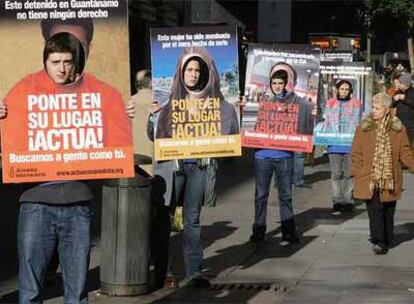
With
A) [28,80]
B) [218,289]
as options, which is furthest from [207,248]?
[28,80]

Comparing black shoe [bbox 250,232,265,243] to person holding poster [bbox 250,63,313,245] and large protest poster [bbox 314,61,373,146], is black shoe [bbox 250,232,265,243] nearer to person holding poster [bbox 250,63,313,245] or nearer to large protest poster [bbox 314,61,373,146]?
person holding poster [bbox 250,63,313,245]

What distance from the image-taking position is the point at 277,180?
29.5ft

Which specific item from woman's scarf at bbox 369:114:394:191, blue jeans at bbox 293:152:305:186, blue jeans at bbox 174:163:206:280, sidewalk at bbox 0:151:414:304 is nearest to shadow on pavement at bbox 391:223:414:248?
sidewalk at bbox 0:151:414:304

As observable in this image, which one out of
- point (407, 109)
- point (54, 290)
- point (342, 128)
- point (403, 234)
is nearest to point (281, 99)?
point (403, 234)

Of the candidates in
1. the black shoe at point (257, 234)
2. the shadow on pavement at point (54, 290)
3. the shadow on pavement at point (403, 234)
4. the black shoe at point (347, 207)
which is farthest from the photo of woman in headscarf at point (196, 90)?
the black shoe at point (347, 207)

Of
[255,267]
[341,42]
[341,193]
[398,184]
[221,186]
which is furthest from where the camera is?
[341,42]

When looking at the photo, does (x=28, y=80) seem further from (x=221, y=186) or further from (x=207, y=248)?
(x=221, y=186)

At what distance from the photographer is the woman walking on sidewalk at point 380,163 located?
8523mm

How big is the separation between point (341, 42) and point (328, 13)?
2203cm

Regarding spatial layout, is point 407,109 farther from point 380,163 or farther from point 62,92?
point 62,92

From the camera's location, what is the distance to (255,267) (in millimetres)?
8023

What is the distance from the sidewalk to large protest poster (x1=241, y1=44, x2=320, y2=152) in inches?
45.8

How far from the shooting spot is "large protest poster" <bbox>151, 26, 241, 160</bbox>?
6.46m

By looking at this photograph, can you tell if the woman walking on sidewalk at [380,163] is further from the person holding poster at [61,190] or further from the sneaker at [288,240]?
the person holding poster at [61,190]
